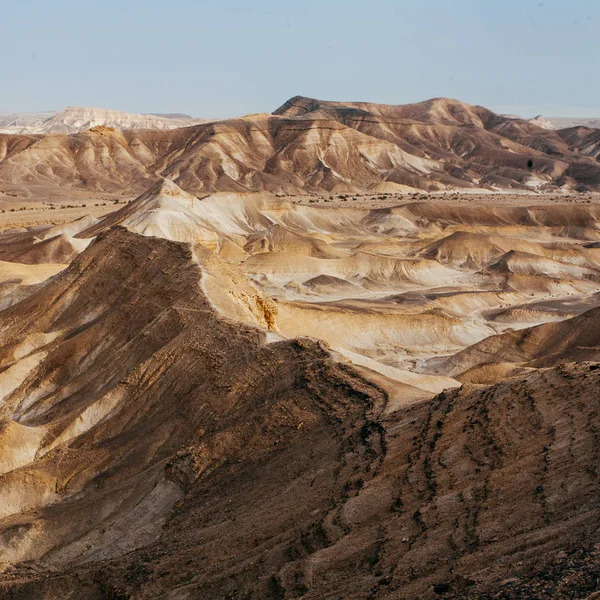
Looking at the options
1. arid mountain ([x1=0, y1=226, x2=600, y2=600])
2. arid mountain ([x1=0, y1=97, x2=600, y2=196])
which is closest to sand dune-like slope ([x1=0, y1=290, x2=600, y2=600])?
arid mountain ([x1=0, y1=226, x2=600, y2=600])

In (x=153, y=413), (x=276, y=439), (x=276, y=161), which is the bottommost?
(x=276, y=161)

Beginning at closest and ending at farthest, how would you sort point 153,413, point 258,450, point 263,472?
point 263,472, point 258,450, point 153,413

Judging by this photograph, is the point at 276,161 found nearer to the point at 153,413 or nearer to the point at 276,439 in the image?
the point at 153,413

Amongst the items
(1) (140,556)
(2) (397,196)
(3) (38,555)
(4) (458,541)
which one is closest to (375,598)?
(4) (458,541)

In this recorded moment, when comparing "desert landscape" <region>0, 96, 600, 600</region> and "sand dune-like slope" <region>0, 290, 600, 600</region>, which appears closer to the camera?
"sand dune-like slope" <region>0, 290, 600, 600</region>

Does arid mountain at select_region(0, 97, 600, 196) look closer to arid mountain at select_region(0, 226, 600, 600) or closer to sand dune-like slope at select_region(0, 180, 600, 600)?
sand dune-like slope at select_region(0, 180, 600, 600)

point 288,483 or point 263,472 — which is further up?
point 288,483

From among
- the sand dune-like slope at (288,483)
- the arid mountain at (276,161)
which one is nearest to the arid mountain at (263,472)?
the sand dune-like slope at (288,483)

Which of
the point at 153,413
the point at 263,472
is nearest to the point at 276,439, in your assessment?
the point at 263,472

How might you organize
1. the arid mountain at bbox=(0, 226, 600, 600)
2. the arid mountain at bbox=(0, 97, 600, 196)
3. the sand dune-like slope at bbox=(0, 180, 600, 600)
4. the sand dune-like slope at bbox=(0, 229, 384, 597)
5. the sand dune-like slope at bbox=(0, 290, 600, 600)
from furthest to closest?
1. the arid mountain at bbox=(0, 97, 600, 196)
2. the sand dune-like slope at bbox=(0, 229, 384, 597)
3. the sand dune-like slope at bbox=(0, 180, 600, 600)
4. the arid mountain at bbox=(0, 226, 600, 600)
5. the sand dune-like slope at bbox=(0, 290, 600, 600)

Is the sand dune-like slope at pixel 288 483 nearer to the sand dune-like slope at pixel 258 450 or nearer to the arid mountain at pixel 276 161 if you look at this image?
the sand dune-like slope at pixel 258 450
